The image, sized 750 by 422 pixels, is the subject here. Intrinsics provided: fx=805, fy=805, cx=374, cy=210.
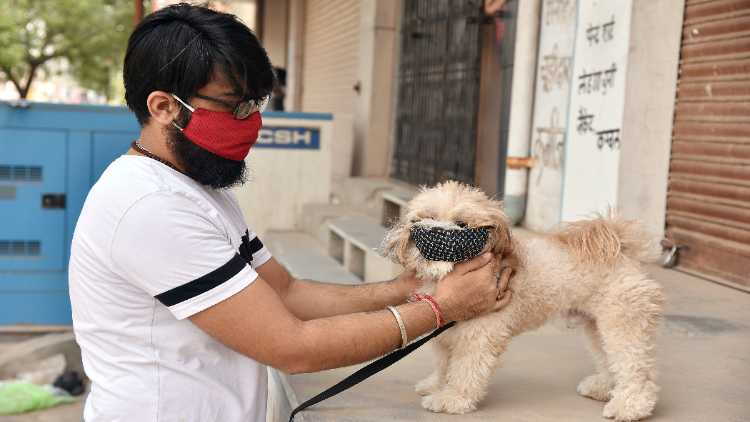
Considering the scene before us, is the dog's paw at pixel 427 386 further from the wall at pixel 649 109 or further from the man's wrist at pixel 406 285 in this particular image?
the wall at pixel 649 109

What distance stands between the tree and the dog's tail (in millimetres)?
25342

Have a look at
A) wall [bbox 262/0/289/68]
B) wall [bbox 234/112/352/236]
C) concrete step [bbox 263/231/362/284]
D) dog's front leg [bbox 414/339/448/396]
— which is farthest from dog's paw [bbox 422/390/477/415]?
wall [bbox 262/0/289/68]

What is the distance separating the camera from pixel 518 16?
6.68m

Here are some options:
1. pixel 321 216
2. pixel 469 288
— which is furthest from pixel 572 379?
pixel 321 216

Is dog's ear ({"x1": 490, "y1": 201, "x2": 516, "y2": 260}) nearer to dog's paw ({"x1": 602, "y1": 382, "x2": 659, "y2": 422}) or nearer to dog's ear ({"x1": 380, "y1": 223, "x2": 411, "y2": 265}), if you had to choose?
dog's ear ({"x1": 380, "y1": 223, "x2": 411, "y2": 265})

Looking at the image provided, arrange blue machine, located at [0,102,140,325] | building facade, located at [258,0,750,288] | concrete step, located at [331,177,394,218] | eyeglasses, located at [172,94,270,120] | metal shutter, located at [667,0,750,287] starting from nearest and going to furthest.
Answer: eyeglasses, located at [172,94,270,120], metal shutter, located at [667,0,750,287], building facade, located at [258,0,750,288], blue machine, located at [0,102,140,325], concrete step, located at [331,177,394,218]

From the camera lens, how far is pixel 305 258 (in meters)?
7.19

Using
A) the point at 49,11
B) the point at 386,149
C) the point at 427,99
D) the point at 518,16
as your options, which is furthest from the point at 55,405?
the point at 49,11

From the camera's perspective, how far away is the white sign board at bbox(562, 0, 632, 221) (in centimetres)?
541

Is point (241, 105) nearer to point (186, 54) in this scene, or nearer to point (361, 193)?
point (186, 54)

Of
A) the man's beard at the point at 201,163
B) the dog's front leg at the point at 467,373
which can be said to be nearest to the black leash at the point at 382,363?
the dog's front leg at the point at 467,373

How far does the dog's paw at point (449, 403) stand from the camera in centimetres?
268

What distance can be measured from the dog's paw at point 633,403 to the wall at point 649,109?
9.16 feet

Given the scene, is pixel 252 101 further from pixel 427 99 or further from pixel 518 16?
pixel 427 99
